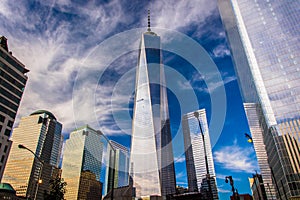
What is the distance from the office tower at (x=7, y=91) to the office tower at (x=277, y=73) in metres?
79.6

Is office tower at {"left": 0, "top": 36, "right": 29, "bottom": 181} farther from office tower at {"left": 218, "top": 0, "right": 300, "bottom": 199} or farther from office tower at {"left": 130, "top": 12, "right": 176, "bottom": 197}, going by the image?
office tower at {"left": 130, "top": 12, "right": 176, "bottom": 197}

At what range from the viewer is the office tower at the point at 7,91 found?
6131 centimetres

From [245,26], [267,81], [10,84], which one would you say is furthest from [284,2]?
[10,84]

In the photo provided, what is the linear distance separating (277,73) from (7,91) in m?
93.0

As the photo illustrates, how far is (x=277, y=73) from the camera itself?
80.5 m

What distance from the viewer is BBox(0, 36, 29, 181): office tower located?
61.3 metres

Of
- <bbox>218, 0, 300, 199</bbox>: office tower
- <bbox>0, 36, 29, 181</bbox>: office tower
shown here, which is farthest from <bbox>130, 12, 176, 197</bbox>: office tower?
<bbox>0, 36, 29, 181</bbox>: office tower

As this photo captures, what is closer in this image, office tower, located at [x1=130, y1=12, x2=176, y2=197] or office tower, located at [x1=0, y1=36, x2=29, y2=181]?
office tower, located at [x1=0, y1=36, x2=29, y2=181]

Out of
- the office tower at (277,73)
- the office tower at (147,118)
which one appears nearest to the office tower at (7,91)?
the office tower at (277,73)

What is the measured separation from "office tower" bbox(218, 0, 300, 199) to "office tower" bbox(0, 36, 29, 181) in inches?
3133

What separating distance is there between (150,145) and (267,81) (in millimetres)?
116137

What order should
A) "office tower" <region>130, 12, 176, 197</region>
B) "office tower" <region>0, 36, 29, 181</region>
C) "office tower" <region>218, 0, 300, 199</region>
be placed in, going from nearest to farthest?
"office tower" <region>0, 36, 29, 181</region> → "office tower" <region>218, 0, 300, 199</region> → "office tower" <region>130, 12, 176, 197</region>

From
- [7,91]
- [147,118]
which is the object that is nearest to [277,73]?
[7,91]

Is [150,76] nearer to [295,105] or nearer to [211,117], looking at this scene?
[295,105]
